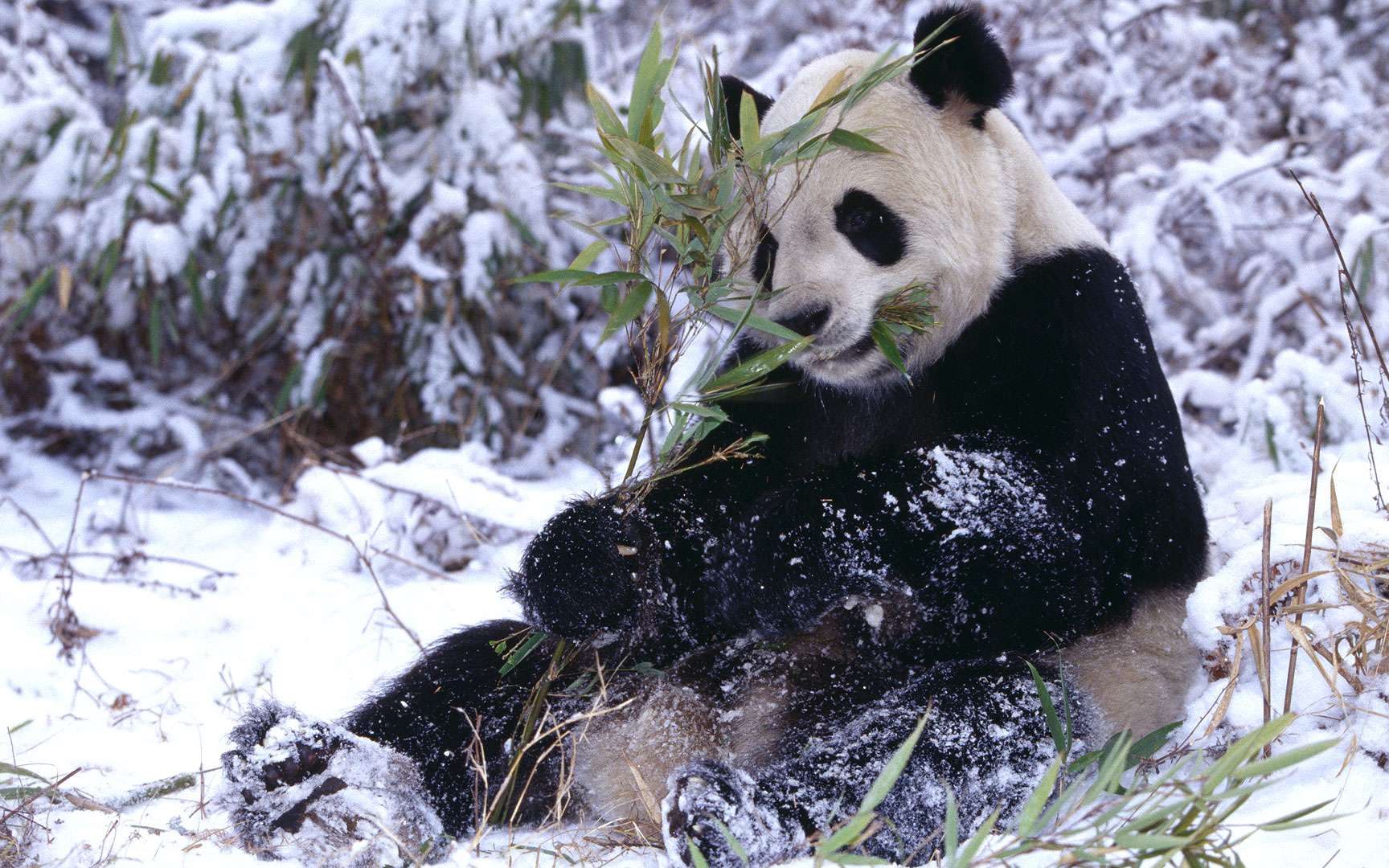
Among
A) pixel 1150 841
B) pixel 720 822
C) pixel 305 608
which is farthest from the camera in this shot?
pixel 305 608

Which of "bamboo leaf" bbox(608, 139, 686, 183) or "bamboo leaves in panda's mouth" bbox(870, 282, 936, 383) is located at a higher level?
"bamboo leaf" bbox(608, 139, 686, 183)

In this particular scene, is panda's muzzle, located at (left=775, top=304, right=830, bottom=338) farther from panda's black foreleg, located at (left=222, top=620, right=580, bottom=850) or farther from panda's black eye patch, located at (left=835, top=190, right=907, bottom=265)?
panda's black foreleg, located at (left=222, top=620, right=580, bottom=850)

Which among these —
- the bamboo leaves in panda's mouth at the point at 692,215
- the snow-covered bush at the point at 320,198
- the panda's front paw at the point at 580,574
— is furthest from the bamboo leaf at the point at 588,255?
the snow-covered bush at the point at 320,198

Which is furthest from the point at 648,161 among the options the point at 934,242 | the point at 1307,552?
the point at 1307,552

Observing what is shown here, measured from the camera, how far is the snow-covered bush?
4.68 meters

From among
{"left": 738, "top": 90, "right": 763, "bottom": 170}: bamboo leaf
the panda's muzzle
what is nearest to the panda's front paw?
the panda's muzzle

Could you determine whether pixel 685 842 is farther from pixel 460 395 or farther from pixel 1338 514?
pixel 460 395

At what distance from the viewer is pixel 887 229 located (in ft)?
7.55

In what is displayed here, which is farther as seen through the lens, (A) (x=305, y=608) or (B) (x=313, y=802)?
(A) (x=305, y=608)

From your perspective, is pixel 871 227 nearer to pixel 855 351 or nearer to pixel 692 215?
pixel 855 351

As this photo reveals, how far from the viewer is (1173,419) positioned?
2.34 metres

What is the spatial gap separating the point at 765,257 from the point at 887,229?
243 mm

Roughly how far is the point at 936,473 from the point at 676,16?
6346 mm

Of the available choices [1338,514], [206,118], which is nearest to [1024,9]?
[206,118]
